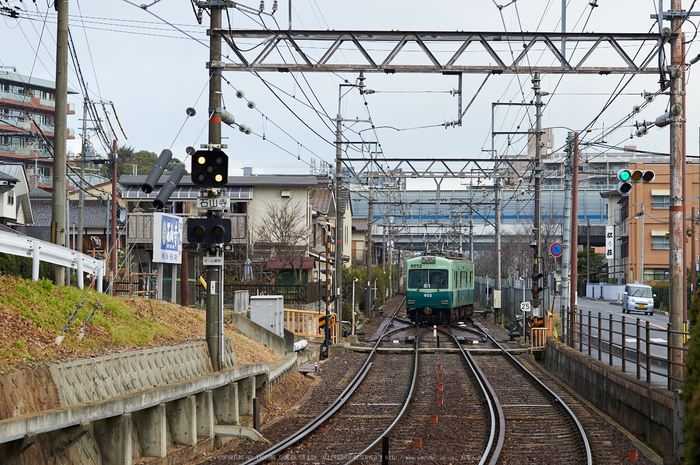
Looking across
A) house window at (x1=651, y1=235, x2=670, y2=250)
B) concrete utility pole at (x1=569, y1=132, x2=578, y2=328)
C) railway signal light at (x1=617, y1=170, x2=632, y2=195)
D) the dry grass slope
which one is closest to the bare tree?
concrete utility pole at (x1=569, y1=132, x2=578, y2=328)

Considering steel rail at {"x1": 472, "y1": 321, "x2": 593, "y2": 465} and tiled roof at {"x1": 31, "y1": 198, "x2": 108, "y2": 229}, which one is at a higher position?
tiled roof at {"x1": 31, "y1": 198, "x2": 108, "y2": 229}

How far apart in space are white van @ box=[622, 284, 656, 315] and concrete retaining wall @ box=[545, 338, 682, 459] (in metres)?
24.7

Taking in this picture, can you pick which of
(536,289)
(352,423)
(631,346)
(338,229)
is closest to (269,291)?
(338,229)

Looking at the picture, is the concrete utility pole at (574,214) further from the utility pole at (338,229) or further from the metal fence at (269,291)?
the metal fence at (269,291)

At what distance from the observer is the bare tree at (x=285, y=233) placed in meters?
37.0

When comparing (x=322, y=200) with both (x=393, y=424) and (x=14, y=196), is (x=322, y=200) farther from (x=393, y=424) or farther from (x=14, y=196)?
(x=393, y=424)

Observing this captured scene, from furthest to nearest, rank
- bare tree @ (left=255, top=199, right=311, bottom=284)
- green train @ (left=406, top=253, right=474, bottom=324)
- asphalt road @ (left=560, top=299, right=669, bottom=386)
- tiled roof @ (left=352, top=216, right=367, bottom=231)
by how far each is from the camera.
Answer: tiled roof @ (left=352, top=216, right=367, bottom=231) → bare tree @ (left=255, top=199, right=311, bottom=284) → green train @ (left=406, top=253, right=474, bottom=324) → asphalt road @ (left=560, top=299, right=669, bottom=386)

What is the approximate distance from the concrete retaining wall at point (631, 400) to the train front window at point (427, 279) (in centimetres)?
1582

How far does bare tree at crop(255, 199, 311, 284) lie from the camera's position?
121 ft

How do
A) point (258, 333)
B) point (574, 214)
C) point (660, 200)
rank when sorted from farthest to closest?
point (660, 200), point (574, 214), point (258, 333)

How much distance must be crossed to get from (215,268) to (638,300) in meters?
33.0

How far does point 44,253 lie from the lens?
37.8 ft

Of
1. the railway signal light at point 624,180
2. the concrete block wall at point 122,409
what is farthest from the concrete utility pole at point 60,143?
the railway signal light at point 624,180

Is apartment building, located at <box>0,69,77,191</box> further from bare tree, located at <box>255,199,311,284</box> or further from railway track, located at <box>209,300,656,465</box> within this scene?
railway track, located at <box>209,300,656,465</box>
